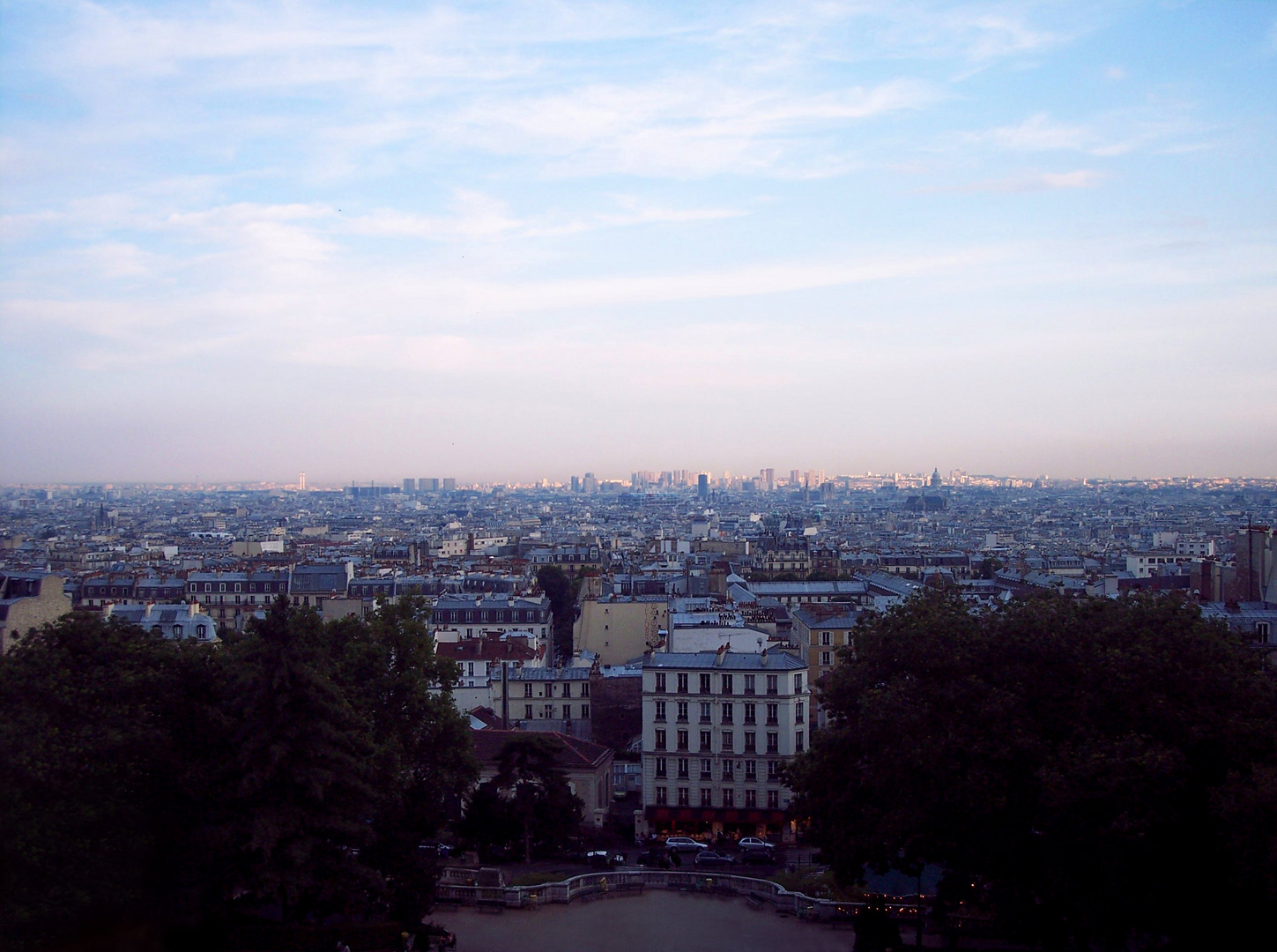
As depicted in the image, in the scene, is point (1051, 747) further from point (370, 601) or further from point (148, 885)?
point (370, 601)

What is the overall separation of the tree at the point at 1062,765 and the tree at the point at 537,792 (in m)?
6.07

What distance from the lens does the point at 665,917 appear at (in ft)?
54.2

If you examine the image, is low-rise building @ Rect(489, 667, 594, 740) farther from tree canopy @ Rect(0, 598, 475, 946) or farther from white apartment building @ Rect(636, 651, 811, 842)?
tree canopy @ Rect(0, 598, 475, 946)

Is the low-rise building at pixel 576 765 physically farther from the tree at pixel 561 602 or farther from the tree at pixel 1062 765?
the tree at pixel 561 602

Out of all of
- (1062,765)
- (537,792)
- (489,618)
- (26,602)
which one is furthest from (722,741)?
(489,618)

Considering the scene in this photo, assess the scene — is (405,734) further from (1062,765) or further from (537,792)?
(1062,765)

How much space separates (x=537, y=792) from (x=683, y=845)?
3.04 metres

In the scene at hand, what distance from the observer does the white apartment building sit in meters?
23.4

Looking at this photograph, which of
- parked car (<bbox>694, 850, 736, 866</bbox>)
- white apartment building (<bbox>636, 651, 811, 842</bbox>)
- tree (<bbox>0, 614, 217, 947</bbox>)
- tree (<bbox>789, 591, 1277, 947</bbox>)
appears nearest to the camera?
tree (<bbox>0, 614, 217, 947</bbox>)

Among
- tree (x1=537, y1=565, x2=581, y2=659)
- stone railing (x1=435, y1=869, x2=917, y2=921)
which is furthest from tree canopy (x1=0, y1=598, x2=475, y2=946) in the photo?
tree (x1=537, y1=565, x2=581, y2=659)

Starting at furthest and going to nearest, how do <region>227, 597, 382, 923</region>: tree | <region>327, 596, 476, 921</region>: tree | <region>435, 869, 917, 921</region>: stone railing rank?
<region>435, 869, 917, 921</region>: stone railing, <region>327, 596, 476, 921</region>: tree, <region>227, 597, 382, 923</region>: tree

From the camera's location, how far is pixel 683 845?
2158 cm

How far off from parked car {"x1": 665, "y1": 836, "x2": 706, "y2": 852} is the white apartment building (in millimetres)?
1344

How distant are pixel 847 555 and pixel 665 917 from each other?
58386 mm
